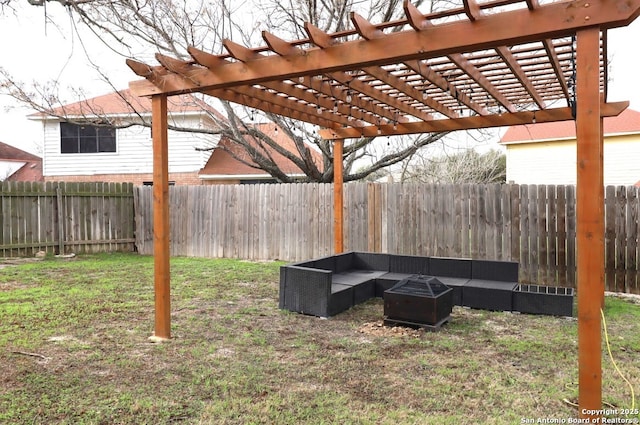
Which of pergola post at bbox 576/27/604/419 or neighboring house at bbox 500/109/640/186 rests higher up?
neighboring house at bbox 500/109/640/186

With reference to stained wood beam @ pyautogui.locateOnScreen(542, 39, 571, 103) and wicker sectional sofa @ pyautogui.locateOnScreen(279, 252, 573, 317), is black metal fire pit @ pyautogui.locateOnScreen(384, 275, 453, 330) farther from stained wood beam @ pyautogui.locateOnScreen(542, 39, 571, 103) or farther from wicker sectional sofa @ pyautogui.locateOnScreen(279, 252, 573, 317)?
stained wood beam @ pyautogui.locateOnScreen(542, 39, 571, 103)

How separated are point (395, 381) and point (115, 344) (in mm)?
2548

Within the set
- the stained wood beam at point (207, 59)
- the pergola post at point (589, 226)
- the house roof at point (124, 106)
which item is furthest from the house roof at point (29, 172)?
the pergola post at point (589, 226)

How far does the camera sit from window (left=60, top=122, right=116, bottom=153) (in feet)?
49.8

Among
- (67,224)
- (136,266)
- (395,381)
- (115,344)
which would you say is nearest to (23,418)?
(115,344)

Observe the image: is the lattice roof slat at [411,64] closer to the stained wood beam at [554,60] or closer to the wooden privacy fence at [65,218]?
the stained wood beam at [554,60]

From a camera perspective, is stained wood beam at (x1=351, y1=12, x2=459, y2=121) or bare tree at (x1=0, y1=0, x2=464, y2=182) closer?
stained wood beam at (x1=351, y1=12, x2=459, y2=121)

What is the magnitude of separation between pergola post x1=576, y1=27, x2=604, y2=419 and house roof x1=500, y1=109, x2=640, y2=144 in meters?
13.2

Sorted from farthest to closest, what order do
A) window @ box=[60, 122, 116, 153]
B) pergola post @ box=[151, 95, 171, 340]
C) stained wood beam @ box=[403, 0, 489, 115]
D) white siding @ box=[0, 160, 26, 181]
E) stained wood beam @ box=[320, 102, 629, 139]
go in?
white siding @ box=[0, 160, 26, 181]
window @ box=[60, 122, 116, 153]
stained wood beam @ box=[320, 102, 629, 139]
pergola post @ box=[151, 95, 171, 340]
stained wood beam @ box=[403, 0, 489, 115]

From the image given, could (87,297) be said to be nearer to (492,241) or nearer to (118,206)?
(118,206)

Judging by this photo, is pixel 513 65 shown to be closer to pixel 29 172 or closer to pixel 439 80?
pixel 439 80

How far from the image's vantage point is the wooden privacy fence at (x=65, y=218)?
9.23 meters

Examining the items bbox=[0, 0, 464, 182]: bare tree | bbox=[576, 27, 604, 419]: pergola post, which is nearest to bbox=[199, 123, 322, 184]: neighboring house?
bbox=[0, 0, 464, 182]: bare tree

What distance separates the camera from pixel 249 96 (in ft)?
17.2
